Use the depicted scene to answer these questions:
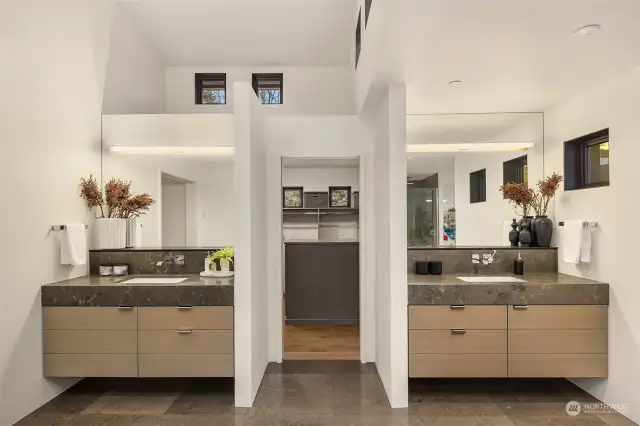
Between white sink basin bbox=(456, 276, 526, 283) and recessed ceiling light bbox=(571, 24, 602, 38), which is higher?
recessed ceiling light bbox=(571, 24, 602, 38)

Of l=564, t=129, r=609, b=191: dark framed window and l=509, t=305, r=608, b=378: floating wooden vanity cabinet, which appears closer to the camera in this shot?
l=509, t=305, r=608, b=378: floating wooden vanity cabinet

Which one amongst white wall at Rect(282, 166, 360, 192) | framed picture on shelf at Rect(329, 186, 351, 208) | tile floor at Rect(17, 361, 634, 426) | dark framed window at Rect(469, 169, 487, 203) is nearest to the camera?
tile floor at Rect(17, 361, 634, 426)

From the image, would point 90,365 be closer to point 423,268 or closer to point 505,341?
point 423,268

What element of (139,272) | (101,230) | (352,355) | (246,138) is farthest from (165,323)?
(352,355)

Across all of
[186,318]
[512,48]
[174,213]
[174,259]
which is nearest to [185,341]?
[186,318]

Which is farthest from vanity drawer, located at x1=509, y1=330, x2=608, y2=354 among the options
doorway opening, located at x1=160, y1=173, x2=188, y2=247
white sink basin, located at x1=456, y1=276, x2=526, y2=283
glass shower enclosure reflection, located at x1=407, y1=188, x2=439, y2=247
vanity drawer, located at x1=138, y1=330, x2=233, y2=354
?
doorway opening, located at x1=160, y1=173, x2=188, y2=247

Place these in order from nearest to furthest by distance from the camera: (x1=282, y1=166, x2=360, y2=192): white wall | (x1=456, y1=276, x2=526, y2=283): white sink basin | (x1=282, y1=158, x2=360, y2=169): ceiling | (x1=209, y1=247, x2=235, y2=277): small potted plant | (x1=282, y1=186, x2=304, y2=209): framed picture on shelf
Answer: (x1=456, y1=276, x2=526, y2=283): white sink basin < (x1=209, y1=247, x2=235, y2=277): small potted plant < (x1=282, y1=158, x2=360, y2=169): ceiling < (x1=282, y1=166, x2=360, y2=192): white wall < (x1=282, y1=186, x2=304, y2=209): framed picture on shelf

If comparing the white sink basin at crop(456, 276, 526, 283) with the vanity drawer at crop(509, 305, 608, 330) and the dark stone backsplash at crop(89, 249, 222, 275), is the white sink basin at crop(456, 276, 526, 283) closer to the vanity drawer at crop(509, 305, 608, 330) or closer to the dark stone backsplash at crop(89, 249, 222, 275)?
the vanity drawer at crop(509, 305, 608, 330)

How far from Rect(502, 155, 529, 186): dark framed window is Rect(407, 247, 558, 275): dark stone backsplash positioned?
0.65m

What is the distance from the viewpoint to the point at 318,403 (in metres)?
2.91

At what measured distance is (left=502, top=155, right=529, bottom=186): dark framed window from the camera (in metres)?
3.60

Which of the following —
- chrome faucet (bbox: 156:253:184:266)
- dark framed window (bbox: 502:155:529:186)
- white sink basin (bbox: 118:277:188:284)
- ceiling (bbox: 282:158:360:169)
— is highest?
ceiling (bbox: 282:158:360:169)

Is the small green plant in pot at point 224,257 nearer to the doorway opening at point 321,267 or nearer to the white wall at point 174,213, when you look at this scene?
the white wall at point 174,213

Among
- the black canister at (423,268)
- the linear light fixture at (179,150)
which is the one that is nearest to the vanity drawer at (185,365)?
the black canister at (423,268)
